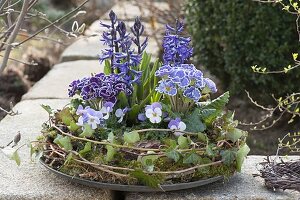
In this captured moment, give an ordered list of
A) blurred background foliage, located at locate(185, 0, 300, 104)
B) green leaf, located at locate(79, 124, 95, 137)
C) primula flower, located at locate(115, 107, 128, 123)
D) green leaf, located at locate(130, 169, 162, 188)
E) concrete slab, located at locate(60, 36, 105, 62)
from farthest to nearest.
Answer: concrete slab, located at locate(60, 36, 105, 62) → blurred background foliage, located at locate(185, 0, 300, 104) → primula flower, located at locate(115, 107, 128, 123) → green leaf, located at locate(79, 124, 95, 137) → green leaf, located at locate(130, 169, 162, 188)

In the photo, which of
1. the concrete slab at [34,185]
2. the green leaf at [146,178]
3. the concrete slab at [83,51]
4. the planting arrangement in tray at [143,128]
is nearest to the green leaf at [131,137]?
the planting arrangement in tray at [143,128]

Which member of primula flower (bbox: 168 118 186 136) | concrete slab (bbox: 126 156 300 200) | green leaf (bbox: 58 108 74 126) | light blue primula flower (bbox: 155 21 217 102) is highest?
light blue primula flower (bbox: 155 21 217 102)

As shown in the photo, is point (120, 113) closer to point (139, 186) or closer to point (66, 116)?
point (66, 116)

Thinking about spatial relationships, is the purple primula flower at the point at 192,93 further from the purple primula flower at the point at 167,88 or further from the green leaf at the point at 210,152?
the green leaf at the point at 210,152

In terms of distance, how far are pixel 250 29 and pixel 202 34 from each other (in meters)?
0.46

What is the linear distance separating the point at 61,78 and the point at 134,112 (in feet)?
6.55

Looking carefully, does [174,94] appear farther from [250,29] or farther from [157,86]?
[250,29]

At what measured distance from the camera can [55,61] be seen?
5.61m

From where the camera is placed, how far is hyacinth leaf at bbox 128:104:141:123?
2.53 m

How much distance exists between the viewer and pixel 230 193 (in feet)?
7.75

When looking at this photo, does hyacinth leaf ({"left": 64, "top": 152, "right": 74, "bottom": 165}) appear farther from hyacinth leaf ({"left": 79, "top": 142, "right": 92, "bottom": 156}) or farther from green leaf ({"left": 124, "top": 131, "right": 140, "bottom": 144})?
green leaf ({"left": 124, "top": 131, "right": 140, "bottom": 144})

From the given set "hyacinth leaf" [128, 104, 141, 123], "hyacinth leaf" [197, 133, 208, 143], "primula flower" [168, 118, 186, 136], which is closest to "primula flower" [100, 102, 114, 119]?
"hyacinth leaf" [128, 104, 141, 123]

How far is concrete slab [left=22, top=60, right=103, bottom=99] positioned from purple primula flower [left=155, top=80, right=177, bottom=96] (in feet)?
5.43

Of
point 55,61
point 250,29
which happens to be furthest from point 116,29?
point 55,61
